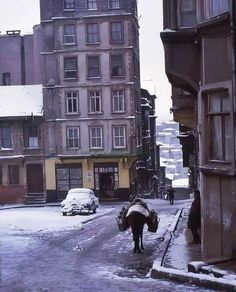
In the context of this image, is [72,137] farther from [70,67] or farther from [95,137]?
[70,67]

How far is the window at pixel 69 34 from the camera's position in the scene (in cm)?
4878

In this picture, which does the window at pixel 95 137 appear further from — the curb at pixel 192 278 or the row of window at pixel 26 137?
the curb at pixel 192 278

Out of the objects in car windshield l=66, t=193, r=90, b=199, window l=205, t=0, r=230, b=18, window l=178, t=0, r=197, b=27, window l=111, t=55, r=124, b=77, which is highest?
window l=111, t=55, r=124, b=77

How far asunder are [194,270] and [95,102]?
1468 inches

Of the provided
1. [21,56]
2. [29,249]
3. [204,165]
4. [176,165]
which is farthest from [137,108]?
[176,165]

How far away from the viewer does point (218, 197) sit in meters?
13.2

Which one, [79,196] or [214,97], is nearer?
[214,97]

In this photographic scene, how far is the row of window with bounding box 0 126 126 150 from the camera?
4831 cm

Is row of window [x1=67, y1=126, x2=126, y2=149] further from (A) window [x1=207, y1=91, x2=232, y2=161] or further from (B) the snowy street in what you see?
(A) window [x1=207, y1=91, x2=232, y2=161]

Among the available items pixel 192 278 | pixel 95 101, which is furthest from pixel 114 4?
pixel 192 278

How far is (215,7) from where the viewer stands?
13.3 metres

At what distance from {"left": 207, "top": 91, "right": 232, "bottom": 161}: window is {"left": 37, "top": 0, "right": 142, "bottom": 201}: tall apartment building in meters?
34.3

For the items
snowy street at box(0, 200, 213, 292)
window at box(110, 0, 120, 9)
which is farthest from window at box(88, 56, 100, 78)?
snowy street at box(0, 200, 213, 292)

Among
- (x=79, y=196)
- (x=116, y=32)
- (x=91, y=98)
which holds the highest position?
(x=116, y=32)
